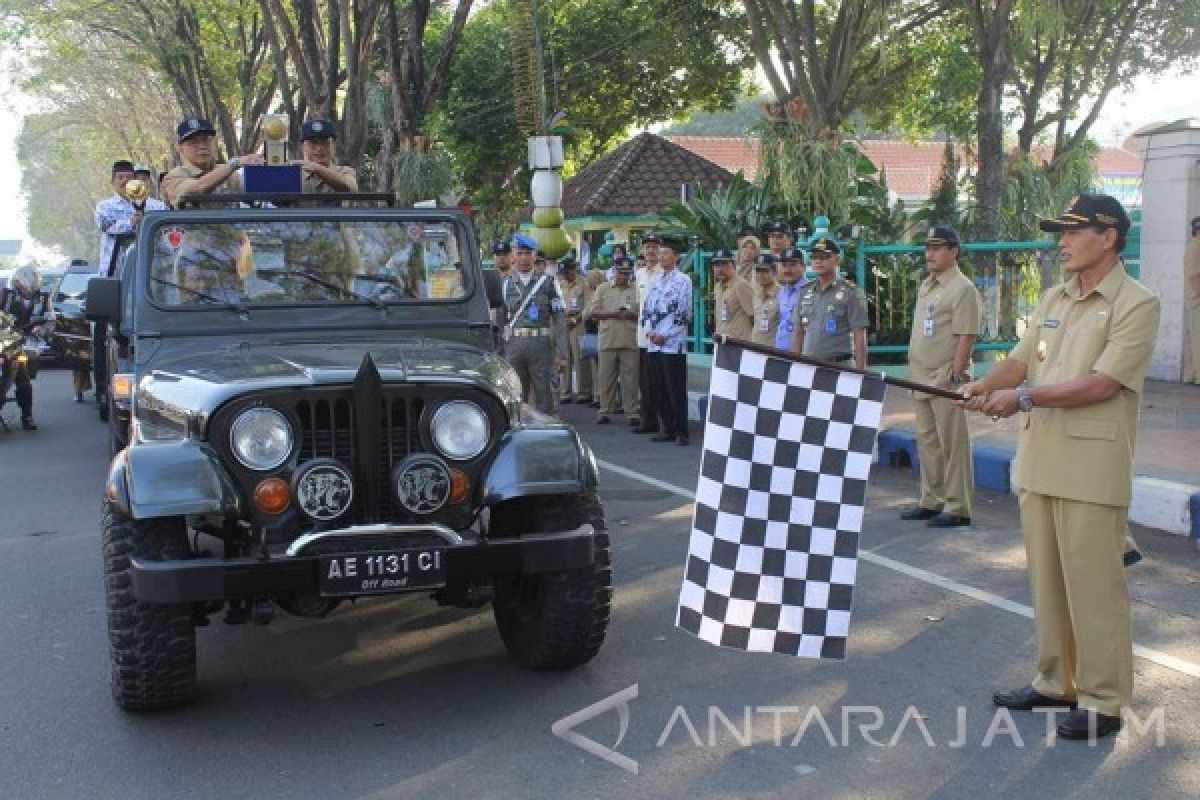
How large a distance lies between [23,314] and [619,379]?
22.6 ft

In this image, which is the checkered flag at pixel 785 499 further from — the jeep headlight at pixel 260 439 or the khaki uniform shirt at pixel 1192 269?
the khaki uniform shirt at pixel 1192 269

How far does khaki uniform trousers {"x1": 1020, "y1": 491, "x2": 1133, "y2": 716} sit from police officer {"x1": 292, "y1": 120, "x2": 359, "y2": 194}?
4.42 meters

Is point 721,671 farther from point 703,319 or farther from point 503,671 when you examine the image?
point 703,319

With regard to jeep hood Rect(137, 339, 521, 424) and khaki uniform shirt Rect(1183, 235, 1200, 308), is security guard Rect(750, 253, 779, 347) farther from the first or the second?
jeep hood Rect(137, 339, 521, 424)

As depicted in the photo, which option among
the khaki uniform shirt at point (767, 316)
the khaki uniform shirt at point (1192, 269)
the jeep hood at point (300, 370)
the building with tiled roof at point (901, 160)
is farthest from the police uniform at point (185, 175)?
the building with tiled roof at point (901, 160)

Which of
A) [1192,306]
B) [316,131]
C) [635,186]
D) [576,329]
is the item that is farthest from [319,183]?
[635,186]

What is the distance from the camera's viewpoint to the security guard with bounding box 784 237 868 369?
9.43 metres

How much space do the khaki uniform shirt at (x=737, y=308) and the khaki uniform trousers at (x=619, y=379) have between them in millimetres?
2016

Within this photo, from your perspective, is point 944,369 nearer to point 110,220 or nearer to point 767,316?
point 767,316

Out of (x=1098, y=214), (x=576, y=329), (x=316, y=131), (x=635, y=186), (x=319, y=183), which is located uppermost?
(x=635, y=186)

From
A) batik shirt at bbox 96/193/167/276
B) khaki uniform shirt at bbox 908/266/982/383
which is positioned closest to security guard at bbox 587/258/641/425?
batik shirt at bbox 96/193/167/276

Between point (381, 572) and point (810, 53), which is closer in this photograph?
point (381, 572)

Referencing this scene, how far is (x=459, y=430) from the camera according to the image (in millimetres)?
4879

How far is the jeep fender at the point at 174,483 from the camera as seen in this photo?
14.7 feet
